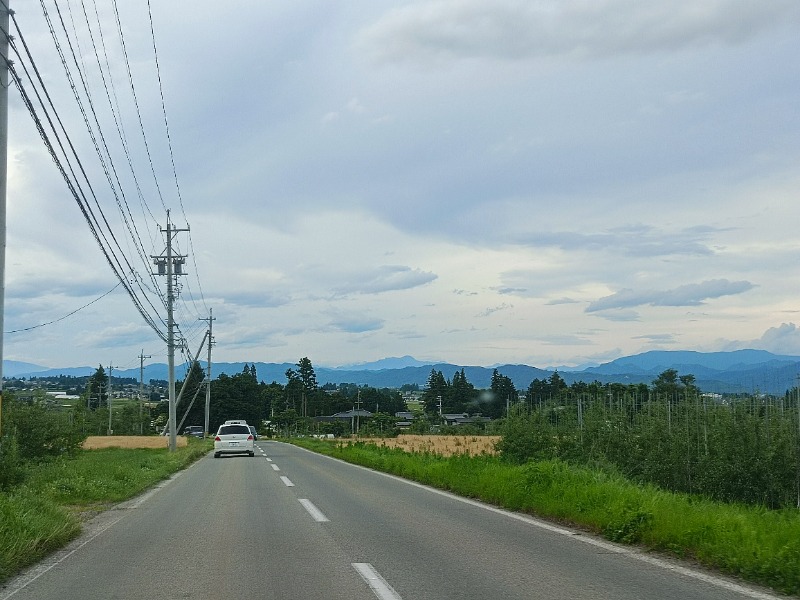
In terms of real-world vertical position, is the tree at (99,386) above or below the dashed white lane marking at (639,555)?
above

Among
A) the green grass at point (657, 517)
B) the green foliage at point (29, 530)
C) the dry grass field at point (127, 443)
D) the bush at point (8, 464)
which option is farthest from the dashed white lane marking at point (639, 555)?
the dry grass field at point (127, 443)

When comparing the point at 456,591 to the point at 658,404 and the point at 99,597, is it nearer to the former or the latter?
the point at 99,597

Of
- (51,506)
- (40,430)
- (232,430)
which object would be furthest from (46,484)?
(232,430)

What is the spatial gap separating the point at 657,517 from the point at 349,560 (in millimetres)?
3914

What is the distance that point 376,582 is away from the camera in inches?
279

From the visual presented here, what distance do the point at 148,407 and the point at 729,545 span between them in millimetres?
117132

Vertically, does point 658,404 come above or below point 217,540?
above

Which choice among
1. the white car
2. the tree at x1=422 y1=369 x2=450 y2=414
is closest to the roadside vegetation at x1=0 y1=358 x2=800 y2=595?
the white car

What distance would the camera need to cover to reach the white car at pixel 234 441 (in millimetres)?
36219

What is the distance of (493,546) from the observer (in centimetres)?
908

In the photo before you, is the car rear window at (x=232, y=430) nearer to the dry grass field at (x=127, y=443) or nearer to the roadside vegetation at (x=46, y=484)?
the roadside vegetation at (x=46, y=484)

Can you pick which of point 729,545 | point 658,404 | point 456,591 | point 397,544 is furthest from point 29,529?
point 658,404

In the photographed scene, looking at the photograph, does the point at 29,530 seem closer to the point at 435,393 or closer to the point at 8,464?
the point at 8,464

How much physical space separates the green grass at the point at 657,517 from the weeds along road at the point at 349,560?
389mm
